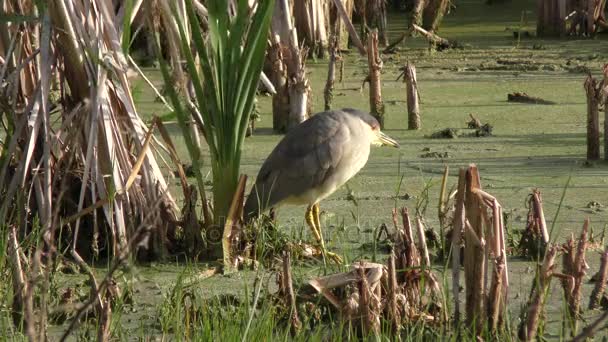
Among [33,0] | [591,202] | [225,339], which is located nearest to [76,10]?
[33,0]

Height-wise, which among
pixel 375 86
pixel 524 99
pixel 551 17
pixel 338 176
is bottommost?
pixel 338 176

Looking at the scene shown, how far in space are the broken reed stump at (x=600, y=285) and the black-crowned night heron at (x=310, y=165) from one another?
121 centimetres

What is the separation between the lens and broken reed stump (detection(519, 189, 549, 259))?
433 centimetres

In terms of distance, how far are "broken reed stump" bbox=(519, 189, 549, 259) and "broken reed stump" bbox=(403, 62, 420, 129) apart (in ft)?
6.79

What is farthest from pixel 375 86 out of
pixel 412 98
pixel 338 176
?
pixel 338 176

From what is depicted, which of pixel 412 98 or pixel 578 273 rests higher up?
pixel 412 98

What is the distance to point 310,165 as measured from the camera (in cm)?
502

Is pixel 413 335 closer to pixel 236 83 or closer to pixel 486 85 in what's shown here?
pixel 236 83

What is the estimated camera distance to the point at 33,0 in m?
4.52

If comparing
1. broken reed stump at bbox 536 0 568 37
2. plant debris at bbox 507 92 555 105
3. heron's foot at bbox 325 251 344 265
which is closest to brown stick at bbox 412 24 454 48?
broken reed stump at bbox 536 0 568 37

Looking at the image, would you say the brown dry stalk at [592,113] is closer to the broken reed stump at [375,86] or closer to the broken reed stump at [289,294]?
the broken reed stump at [375,86]

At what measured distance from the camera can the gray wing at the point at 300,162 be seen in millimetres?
4939

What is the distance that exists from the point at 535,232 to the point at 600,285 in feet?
2.08

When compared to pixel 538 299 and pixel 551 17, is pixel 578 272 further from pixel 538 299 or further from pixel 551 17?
pixel 551 17
